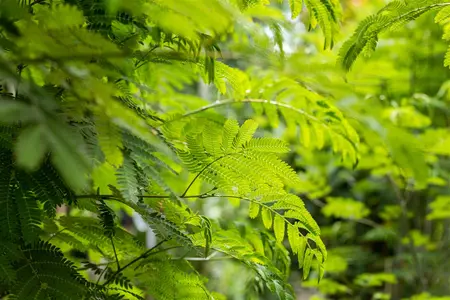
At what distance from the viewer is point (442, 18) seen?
877mm

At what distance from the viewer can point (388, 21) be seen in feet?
2.97

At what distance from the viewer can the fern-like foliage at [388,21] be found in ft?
2.89

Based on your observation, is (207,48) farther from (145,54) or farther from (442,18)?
(442,18)

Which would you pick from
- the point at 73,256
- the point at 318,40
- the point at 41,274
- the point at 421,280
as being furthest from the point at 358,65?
the point at 41,274

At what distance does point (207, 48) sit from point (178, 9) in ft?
0.71

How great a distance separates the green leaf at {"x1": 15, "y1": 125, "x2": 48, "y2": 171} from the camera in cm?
44

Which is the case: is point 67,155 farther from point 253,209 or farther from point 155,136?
point 253,209

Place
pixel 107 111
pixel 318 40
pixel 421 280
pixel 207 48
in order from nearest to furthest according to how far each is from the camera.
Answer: pixel 107 111, pixel 207 48, pixel 421 280, pixel 318 40

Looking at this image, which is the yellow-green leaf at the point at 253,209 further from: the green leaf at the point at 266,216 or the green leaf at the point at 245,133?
the green leaf at the point at 245,133

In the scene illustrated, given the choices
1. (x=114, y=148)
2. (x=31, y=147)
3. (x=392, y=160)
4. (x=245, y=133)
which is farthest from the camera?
(x=392, y=160)

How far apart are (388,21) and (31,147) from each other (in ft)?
2.23

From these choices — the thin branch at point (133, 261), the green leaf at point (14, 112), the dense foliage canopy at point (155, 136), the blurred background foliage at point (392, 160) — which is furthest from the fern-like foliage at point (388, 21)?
the green leaf at point (14, 112)

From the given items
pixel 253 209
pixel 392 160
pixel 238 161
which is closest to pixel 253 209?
pixel 253 209

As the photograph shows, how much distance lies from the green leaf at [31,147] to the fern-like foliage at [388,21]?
1.88ft
